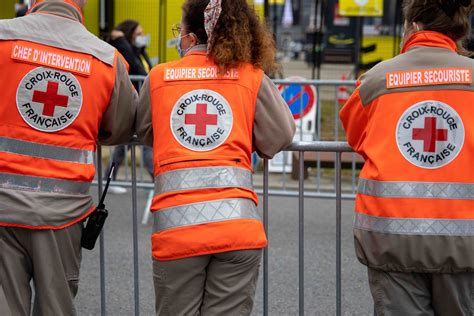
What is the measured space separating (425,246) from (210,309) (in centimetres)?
83

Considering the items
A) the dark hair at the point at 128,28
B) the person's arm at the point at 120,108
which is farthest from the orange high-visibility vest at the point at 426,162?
the dark hair at the point at 128,28

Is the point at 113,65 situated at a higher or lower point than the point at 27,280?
higher

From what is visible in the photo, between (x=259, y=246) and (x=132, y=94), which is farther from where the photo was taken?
(x=132, y=94)

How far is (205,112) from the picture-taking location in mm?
3023

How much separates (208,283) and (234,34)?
95 centimetres

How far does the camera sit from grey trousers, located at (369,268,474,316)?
2928mm

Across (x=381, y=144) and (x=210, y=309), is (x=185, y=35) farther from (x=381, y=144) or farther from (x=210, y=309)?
(x=210, y=309)

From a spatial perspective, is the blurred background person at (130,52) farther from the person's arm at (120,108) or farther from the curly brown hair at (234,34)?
the curly brown hair at (234,34)

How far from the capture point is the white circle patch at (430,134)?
2939 millimetres

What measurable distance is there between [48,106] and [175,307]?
0.91 metres

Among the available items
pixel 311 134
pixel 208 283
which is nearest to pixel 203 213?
pixel 208 283

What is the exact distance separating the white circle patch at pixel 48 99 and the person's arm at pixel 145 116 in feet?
0.84

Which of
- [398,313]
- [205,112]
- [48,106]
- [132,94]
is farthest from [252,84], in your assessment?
[398,313]

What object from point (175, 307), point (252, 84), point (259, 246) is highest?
point (252, 84)
